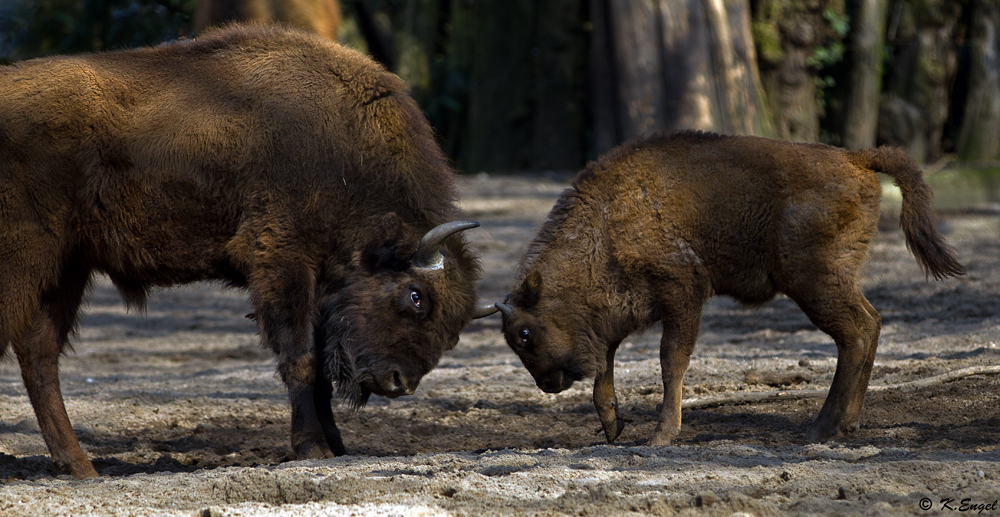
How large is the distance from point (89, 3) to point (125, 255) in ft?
29.7

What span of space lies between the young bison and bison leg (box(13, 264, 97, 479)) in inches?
82.0

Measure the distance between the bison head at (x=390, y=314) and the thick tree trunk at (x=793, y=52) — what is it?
283 inches

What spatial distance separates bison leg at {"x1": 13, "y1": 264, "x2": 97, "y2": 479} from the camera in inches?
173

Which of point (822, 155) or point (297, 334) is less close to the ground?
point (822, 155)

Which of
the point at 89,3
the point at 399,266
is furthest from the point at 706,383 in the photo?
the point at 89,3

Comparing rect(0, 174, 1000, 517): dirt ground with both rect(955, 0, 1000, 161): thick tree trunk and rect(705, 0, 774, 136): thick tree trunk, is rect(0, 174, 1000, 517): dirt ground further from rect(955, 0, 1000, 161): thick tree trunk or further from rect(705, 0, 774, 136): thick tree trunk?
rect(955, 0, 1000, 161): thick tree trunk

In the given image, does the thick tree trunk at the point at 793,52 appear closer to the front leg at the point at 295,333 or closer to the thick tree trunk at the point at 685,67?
the thick tree trunk at the point at 685,67

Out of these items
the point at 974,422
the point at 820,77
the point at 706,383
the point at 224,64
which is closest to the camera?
the point at 974,422

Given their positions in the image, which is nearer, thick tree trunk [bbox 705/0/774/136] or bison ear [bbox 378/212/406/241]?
bison ear [bbox 378/212/406/241]

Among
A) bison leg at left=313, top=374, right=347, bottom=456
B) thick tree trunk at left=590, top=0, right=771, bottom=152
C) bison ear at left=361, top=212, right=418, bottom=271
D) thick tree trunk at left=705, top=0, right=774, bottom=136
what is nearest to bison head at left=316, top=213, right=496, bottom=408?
bison ear at left=361, top=212, right=418, bottom=271

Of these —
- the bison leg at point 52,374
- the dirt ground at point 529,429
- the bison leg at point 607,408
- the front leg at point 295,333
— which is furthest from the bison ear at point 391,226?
the bison leg at point 52,374

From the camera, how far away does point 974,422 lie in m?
4.38

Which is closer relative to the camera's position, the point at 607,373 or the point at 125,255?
the point at 125,255

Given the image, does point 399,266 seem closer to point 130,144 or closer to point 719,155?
point 130,144
